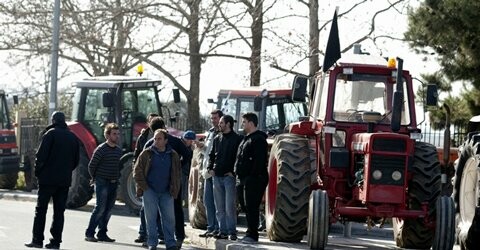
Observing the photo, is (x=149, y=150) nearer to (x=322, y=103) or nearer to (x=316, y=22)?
(x=322, y=103)

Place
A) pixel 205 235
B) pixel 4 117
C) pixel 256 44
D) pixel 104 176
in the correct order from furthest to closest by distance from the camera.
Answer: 1. pixel 4 117
2. pixel 256 44
3. pixel 104 176
4. pixel 205 235

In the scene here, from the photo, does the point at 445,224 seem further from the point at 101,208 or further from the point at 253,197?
the point at 101,208

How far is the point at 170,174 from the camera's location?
18609mm

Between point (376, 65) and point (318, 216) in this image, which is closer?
point (318, 216)

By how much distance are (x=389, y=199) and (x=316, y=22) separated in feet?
50.5

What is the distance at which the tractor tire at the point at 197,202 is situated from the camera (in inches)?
904

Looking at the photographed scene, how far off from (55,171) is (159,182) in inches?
63.5

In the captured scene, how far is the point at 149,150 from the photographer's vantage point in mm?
18531

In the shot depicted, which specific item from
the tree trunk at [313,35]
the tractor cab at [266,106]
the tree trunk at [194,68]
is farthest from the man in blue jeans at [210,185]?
the tree trunk at [194,68]

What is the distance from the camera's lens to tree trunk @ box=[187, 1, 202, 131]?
126 feet

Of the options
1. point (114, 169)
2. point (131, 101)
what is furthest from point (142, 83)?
point (114, 169)

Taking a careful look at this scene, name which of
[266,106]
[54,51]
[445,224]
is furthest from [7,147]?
[445,224]

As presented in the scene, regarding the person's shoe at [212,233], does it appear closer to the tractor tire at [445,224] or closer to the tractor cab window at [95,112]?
the tractor tire at [445,224]

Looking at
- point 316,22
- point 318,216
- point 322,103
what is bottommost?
point 318,216
